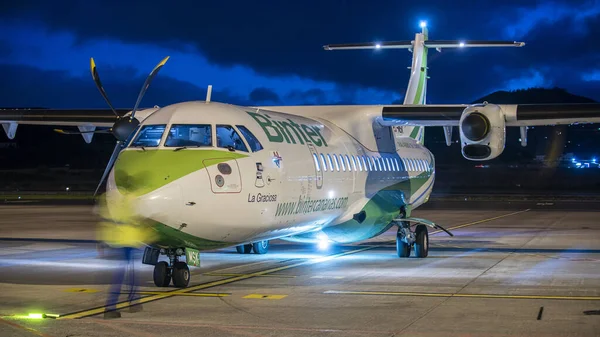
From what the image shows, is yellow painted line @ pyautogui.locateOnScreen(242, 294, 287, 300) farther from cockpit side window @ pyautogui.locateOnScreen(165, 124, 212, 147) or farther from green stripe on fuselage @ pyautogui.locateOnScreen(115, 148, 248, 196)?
cockpit side window @ pyautogui.locateOnScreen(165, 124, 212, 147)

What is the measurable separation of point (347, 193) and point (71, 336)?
350 inches

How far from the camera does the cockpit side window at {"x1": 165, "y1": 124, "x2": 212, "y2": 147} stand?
11.7m

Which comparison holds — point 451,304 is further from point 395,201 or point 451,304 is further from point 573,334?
point 395,201

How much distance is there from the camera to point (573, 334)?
27.8 ft

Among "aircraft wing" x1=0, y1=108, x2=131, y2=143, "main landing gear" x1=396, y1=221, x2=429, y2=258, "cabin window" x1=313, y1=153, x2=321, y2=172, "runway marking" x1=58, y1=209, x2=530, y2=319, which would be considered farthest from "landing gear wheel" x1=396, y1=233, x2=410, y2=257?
"aircraft wing" x1=0, y1=108, x2=131, y2=143

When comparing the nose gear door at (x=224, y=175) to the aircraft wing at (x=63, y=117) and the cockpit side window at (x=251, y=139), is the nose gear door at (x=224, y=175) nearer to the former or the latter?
the cockpit side window at (x=251, y=139)

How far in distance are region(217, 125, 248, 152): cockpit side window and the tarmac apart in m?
2.17

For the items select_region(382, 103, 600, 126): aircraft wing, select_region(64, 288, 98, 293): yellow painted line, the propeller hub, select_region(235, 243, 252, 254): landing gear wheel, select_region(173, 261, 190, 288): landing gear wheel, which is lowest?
select_region(64, 288, 98, 293): yellow painted line

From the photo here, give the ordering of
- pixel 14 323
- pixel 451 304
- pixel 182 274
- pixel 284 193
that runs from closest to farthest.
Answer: pixel 14 323 → pixel 451 304 → pixel 182 274 → pixel 284 193

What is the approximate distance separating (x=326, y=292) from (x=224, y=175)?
2.28m

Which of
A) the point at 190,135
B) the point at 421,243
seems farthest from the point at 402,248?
the point at 190,135

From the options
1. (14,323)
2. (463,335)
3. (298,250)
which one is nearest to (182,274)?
(14,323)

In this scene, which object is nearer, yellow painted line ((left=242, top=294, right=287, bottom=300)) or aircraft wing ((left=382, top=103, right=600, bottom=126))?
yellow painted line ((left=242, top=294, right=287, bottom=300))

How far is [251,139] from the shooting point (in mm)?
12734
